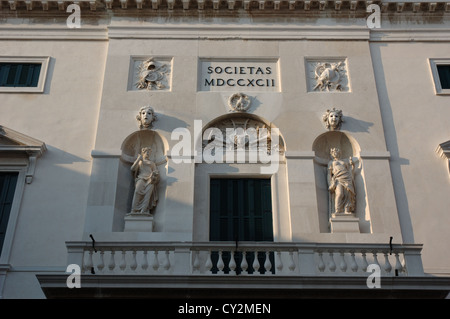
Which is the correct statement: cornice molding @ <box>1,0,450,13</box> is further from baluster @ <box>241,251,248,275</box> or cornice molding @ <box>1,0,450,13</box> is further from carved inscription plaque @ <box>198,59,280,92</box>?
baluster @ <box>241,251,248,275</box>

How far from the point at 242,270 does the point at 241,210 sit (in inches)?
102

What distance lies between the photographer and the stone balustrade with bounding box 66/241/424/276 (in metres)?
14.3

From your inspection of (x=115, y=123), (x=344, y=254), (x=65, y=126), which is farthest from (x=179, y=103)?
(x=344, y=254)

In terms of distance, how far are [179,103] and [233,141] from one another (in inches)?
81.9

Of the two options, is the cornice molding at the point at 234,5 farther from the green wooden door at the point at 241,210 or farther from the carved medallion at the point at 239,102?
the green wooden door at the point at 241,210

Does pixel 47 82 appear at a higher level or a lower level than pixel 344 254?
higher

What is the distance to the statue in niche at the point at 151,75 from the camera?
18.6 meters

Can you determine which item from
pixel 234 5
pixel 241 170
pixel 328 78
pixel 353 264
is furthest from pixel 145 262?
pixel 234 5

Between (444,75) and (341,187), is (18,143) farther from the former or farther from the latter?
(444,75)

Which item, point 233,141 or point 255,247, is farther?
point 233,141

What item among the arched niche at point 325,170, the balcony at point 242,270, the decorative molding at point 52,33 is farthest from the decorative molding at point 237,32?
the balcony at point 242,270

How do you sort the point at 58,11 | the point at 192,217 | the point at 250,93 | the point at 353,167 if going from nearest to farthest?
the point at 192,217
the point at 353,167
the point at 250,93
the point at 58,11

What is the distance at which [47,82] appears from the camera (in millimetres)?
18875

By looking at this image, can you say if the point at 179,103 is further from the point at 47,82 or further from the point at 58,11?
the point at 58,11
